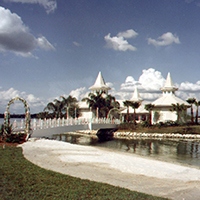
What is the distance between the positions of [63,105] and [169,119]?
89.2 ft

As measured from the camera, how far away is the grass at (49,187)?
682 cm

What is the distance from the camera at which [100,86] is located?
59906 mm

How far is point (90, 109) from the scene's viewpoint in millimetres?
50562

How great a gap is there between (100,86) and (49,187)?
2083 inches

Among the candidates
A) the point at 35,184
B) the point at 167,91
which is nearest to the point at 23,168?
the point at 35,184

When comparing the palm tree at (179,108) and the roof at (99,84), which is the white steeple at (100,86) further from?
the palm tree at (179,108)

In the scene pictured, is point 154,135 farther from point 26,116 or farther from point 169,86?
point 26,116

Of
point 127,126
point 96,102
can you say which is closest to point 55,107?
point 96,102

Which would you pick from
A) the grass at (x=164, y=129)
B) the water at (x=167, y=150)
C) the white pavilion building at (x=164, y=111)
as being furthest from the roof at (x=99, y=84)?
the water at (x=167, y=150)

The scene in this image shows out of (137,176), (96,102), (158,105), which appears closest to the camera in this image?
(137,176)

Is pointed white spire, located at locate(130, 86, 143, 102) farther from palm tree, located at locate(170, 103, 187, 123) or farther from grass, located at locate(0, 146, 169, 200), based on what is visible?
grass, located at locate(0, 146, 169, 200)

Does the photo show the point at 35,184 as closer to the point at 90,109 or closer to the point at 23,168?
the point at 23,168

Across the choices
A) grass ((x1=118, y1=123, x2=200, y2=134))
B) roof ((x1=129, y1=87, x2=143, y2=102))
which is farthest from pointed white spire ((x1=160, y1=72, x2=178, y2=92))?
grass ((x1=118, y1=123, x2=200, y2=134))

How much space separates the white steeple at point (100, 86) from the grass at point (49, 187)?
51.0 metres
